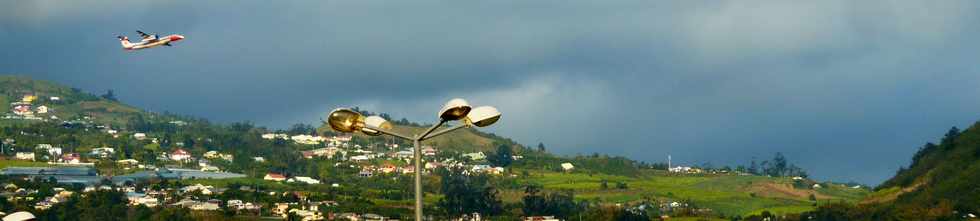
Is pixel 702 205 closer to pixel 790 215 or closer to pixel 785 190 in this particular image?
pixel 790 215

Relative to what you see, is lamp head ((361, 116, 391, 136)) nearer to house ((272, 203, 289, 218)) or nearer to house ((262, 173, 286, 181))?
house ((272, 203, 289, 218))

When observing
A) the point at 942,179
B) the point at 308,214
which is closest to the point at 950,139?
the point at 942,179

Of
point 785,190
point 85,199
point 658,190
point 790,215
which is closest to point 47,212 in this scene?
point 85,199

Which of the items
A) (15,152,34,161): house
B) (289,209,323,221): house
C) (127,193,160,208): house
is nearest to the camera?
(289,209,323,221): house

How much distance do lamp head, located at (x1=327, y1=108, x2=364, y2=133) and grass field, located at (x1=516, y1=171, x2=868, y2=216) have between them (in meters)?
134

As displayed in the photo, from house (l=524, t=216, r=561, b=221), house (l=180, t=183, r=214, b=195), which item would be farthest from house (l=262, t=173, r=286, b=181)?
house (l=524, t=216, r=561, b=221)

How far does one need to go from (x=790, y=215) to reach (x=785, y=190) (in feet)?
196

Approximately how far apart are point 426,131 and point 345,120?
122cm

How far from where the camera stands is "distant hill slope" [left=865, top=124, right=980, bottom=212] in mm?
122375

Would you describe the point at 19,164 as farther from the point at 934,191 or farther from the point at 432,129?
the point at 432,129

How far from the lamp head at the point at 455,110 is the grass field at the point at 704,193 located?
442 feet

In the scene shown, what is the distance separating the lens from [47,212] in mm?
127562

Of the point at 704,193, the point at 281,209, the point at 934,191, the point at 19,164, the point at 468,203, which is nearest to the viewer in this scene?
the point at 934,191

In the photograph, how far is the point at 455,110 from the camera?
19938 mm
